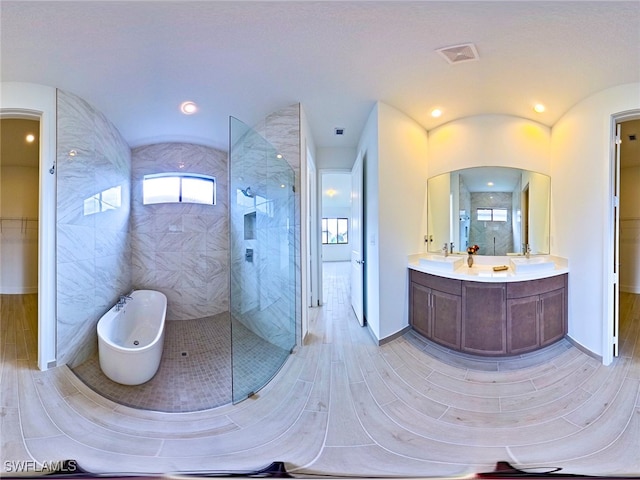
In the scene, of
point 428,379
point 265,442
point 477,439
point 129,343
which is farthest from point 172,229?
point 477,439

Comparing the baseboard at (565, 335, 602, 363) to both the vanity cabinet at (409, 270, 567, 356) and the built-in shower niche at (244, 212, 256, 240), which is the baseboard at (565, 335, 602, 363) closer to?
the vanity cabinet at (409, 270, 567, 356)

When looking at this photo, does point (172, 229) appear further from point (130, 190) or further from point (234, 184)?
point (234, 184)

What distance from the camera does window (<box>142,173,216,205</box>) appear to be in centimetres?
125

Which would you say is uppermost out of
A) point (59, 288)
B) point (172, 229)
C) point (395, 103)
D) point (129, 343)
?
point (395, 103)

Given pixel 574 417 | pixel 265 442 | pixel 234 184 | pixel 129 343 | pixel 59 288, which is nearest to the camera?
pixel 265 442

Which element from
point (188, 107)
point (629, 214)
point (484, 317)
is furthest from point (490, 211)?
point (188, 107)

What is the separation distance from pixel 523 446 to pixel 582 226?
1569mm

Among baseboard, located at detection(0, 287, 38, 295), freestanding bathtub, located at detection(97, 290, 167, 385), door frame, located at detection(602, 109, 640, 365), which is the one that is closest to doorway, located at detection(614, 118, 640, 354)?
door frame, located at detection(602, 109, 640, 365)

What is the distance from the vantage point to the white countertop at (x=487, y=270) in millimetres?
1501

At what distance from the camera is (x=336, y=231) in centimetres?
723

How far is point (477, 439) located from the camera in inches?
32.9

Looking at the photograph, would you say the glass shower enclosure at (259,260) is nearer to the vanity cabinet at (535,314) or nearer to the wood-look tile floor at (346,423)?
the wood-look tile floor at (346,423)

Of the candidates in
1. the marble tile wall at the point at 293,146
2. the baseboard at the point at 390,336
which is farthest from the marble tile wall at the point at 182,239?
the baseboard at the point at 390,336

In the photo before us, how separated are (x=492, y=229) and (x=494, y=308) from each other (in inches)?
30.2
